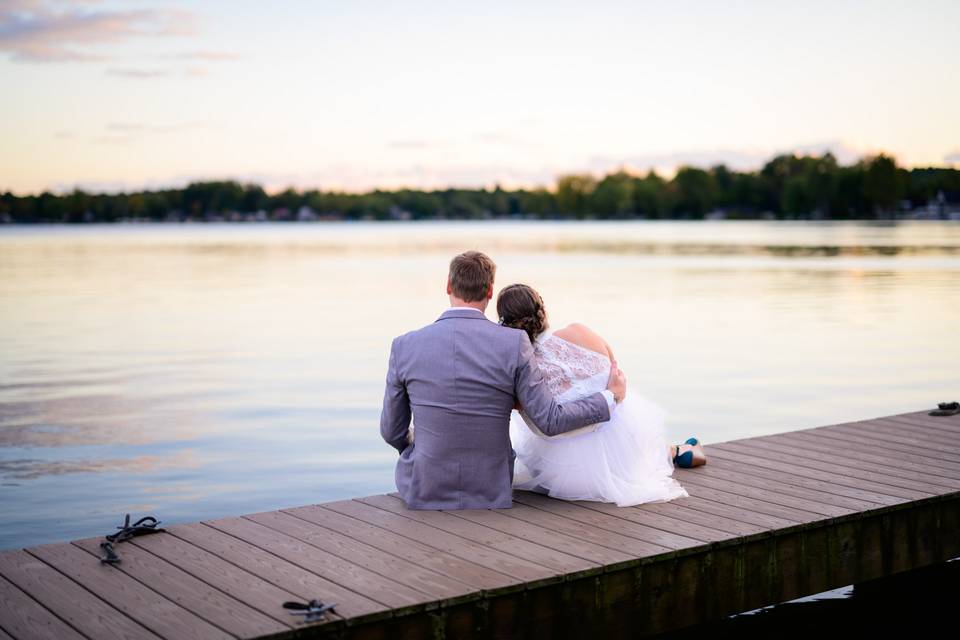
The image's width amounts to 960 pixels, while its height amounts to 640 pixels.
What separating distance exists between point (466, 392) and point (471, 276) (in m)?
0.60

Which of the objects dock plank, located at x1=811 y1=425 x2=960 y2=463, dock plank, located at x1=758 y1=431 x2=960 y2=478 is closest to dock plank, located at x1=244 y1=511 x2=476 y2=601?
dock plank, located at x1=758 y1=431 x2=960 y2=478

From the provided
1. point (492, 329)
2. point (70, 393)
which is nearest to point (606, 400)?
point (492, 329)

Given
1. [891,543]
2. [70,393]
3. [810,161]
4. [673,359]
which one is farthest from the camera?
[810,161]

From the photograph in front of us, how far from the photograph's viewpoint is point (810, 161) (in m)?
177

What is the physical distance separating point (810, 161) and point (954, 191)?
24988 millimetres

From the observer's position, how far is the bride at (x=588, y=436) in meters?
5.78

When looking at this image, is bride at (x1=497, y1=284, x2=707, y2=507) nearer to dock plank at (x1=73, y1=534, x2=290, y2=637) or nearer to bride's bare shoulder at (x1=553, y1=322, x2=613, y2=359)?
bride's bare shoulder at (x1=553, y1=322, x2=613, y2=359)

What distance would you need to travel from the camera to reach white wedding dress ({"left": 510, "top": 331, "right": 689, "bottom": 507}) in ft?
19.0

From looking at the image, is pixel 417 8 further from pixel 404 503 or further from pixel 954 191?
pixel 954 191

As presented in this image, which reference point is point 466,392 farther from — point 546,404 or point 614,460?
point 614,460

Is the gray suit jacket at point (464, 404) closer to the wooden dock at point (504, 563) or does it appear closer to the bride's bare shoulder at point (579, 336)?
the wooden dock at point (504, 563)

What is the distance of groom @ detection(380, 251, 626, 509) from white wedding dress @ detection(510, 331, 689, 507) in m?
0.19

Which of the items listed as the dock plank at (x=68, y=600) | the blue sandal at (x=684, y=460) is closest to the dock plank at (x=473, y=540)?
the dock plank at (x=68, y=600)

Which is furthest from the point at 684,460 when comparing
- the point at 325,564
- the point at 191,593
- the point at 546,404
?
the point at 191,593
